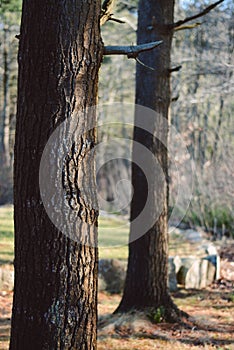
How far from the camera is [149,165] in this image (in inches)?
216

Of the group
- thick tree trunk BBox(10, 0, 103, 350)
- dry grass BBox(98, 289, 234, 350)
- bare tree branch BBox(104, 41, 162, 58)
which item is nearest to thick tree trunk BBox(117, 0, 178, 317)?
dry grass BBox(98, 289, 234, 350)

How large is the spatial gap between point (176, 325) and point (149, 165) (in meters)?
1.66

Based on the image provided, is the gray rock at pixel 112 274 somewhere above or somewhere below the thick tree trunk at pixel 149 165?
below

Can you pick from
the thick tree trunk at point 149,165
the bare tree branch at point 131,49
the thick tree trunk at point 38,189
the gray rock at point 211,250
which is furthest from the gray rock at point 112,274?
the bare tree branch at point 131,49

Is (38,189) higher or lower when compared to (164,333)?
higher

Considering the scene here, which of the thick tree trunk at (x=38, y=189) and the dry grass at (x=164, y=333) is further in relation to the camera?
the dry grass at (x=164, y=333)

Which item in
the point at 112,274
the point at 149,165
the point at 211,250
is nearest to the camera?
the point at 149,165

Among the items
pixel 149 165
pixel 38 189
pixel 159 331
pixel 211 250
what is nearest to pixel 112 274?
pixel 159 331

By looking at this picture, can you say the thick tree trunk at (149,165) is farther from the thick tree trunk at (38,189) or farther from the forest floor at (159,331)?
the thick tree trunk at (38,189)

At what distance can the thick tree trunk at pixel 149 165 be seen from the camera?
548 cm

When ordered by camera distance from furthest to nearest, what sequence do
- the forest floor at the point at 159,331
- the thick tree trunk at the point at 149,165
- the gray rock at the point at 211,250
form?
the gray rock at the point at 211,250, the thick tree trunk at the point at 149,165, the forest floor at the point at 159,331

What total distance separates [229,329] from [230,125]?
7.50 meters

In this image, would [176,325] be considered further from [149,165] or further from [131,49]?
[131,49]

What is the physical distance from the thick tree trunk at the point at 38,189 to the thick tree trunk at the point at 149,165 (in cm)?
228
